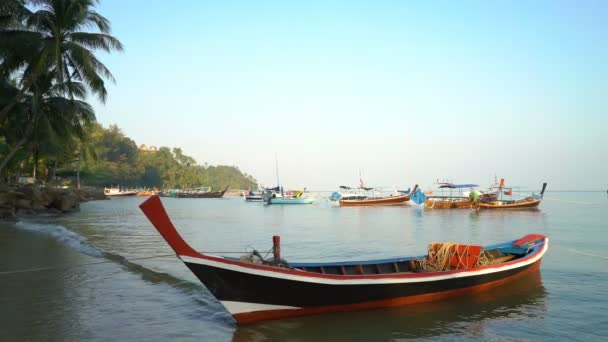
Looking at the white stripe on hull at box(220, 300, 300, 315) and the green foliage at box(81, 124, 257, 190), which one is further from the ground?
the green foliage at box(81, 124, 257, 190)

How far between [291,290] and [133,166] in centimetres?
10666

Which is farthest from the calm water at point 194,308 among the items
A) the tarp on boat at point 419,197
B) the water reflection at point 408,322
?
the tarp on boat at point 419,197

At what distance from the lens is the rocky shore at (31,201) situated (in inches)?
1155

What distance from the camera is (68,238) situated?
64.3 feet

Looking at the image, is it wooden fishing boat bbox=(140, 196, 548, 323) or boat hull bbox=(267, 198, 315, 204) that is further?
boat hull bbox=(267, 198, 315, 204)

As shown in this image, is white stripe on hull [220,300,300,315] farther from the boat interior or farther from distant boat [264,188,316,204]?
distant boat [264,188,316,204]

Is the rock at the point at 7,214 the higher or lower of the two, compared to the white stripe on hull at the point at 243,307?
higher

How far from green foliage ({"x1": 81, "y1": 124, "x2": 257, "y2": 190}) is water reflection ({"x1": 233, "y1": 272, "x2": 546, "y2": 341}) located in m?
80.2

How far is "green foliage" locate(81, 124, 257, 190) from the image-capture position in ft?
298

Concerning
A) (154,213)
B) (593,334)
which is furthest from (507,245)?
(154,213)

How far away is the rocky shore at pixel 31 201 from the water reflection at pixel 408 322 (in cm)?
2679

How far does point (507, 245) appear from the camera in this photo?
13.0 meters

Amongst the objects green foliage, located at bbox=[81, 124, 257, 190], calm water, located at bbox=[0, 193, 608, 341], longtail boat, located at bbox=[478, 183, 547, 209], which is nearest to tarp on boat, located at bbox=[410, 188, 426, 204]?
longtail boat, located at bbox=[478, 183, 547, 209]

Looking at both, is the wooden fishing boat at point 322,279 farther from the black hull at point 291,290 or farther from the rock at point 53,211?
the rock at point 53,211
